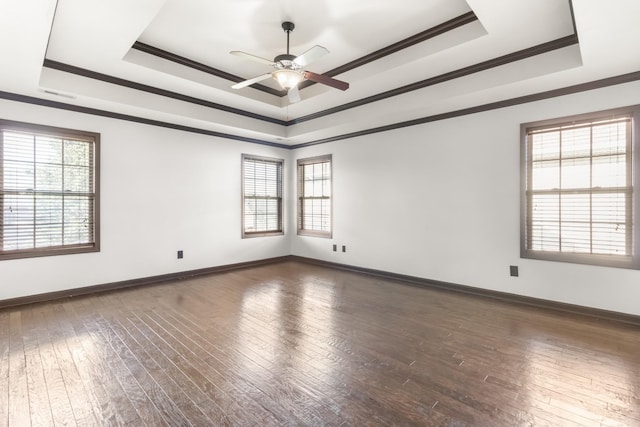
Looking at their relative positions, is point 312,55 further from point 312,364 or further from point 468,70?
point 312,364

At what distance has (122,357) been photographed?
100 inches

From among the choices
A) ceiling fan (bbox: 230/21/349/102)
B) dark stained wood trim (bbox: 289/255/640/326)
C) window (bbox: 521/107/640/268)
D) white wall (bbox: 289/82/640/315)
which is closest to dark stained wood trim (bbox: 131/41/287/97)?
ceiling fan (bbox: 230/21/349/102)

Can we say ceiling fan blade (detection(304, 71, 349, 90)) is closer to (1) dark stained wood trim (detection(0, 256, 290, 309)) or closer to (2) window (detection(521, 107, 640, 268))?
(2) window (detection(521, 107, 640, 268))

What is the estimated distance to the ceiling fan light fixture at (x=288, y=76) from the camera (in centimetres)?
321

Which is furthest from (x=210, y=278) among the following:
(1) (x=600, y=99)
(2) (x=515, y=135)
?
(1) (x=600, y=99)

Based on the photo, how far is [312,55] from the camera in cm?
287

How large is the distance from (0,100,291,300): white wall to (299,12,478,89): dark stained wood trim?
2805mm

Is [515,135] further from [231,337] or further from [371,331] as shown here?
[231,337]

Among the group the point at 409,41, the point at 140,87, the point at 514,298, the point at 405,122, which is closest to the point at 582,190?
the point at 514,298

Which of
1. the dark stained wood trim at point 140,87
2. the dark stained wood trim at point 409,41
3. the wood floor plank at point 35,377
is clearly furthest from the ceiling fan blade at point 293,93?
the wood floor plank at point 35,377

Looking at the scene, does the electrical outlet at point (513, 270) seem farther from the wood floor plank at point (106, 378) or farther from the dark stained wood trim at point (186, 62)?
the dark stained wood trim at point (186, 62)

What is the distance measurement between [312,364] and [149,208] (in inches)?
151

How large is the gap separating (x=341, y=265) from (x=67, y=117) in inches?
191

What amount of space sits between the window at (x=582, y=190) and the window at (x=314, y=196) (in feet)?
11.4
